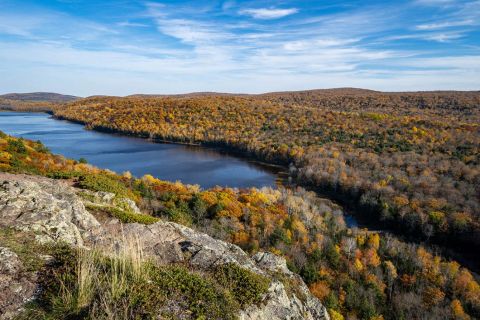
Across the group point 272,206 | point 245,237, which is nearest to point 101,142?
point 272,206

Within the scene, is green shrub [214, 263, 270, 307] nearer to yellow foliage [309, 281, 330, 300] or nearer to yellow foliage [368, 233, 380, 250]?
yellow foliage [309, 281, 330, 300]

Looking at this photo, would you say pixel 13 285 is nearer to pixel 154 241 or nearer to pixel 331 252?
pixel 154 241

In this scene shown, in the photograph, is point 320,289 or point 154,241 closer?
point 154,241

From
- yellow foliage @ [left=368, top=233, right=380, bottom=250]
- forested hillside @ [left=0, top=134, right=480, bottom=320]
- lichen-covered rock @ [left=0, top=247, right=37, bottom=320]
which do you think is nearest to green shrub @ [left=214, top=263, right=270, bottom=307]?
lichen-covered rock @ [left=0, top=247, right=37, bottom=320]

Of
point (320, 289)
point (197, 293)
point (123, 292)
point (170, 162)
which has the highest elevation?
point (123, 292)

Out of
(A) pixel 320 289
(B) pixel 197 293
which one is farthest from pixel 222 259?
(A) pixel 320 289

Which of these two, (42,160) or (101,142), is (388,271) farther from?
(101,142)
